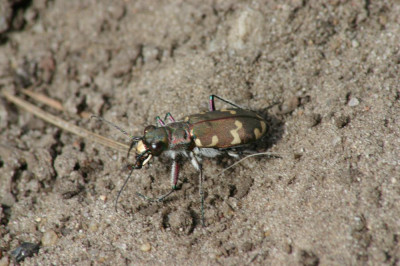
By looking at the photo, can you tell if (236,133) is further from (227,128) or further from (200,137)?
(200,137)

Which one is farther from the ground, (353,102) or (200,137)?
(353,102)

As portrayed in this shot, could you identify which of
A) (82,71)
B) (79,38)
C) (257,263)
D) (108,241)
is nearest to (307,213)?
(257,263)

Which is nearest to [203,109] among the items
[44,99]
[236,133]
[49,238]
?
[236,133]

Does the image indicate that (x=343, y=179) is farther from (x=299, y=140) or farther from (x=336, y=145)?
(x=299, y=140)

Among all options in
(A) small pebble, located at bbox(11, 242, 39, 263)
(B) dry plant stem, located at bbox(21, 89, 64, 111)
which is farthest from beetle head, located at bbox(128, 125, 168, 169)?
(B) dry plant stem, located at bbox(21, 89, 64, 111)

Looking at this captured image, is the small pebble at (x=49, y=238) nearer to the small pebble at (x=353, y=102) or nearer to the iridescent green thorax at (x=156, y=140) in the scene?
the iridescent green thorax at (x=156, y=140)

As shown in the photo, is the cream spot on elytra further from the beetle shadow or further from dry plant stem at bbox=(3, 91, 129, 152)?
dry plant stem at bbox=(3, 91, 129, 152)
